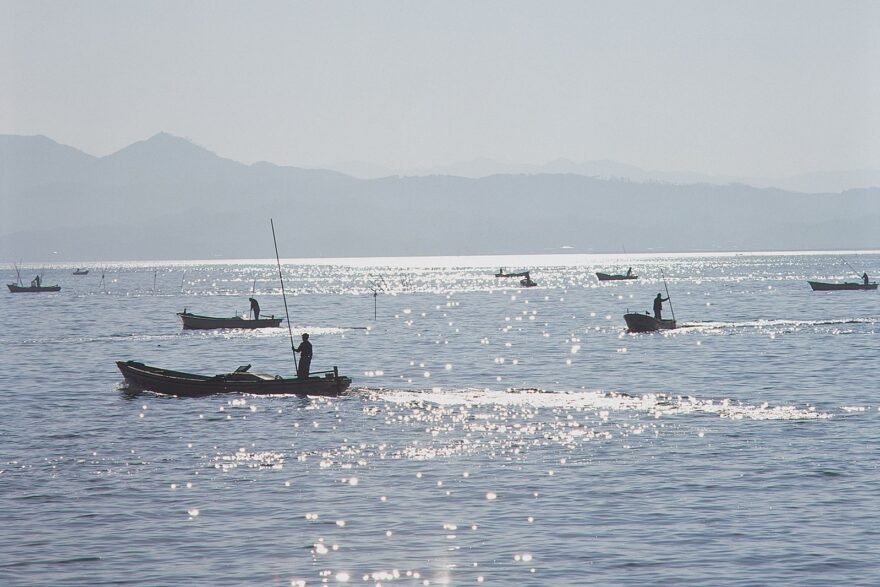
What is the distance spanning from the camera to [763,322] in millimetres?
91875

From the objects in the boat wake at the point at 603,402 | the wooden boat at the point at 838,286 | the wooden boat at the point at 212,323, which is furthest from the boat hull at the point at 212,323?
the wooden boat at the point at 838,286

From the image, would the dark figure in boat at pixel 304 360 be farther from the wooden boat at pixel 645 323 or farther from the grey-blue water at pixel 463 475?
the wooden boat at pixel 645 323

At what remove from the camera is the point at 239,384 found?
144 feet

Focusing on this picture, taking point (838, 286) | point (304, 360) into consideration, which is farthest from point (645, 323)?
point (838, 286)

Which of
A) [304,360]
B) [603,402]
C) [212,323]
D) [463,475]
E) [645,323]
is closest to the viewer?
[463,475]

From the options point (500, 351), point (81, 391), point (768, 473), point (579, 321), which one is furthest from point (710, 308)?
point (768, 473)

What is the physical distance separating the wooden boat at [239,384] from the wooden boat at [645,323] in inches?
1534

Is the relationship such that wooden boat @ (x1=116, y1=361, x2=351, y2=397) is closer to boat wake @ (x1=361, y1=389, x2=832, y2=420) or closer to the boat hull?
boat wake @ (x1=361, y1=389, x2=832, y2=420)

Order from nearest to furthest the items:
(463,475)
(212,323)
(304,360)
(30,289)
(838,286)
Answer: (463,475) < (304,360) < (212,323) < (838,286) < (30,289)

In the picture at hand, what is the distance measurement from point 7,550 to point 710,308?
10406 cm

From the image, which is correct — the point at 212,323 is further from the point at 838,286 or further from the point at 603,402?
the point at 838,286

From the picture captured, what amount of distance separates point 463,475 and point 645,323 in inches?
2146

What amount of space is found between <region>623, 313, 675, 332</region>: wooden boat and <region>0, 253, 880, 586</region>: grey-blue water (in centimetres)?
1635

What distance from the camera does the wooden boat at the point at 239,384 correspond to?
4409cm
